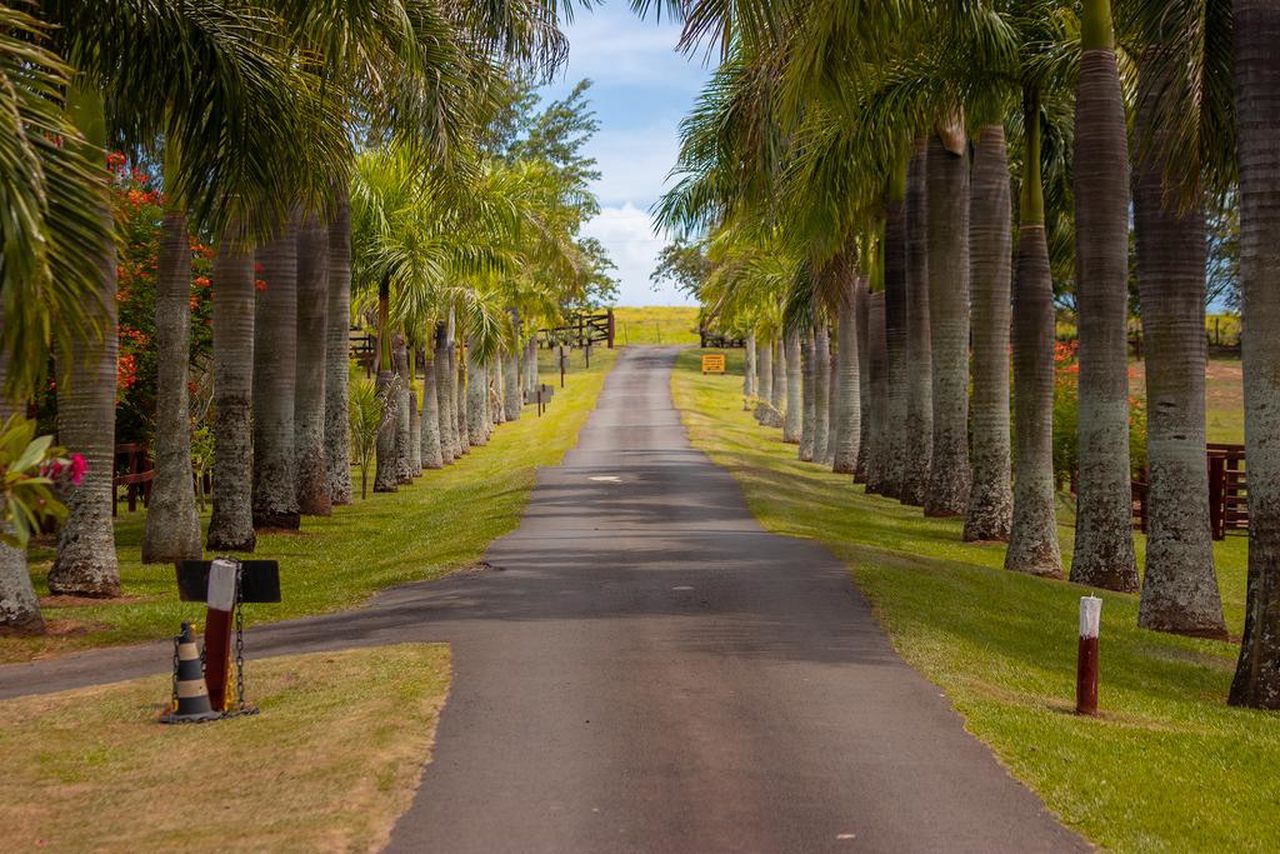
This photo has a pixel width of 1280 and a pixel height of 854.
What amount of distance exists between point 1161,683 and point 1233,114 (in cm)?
655

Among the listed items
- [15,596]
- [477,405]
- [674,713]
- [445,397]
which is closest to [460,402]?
[477,405]

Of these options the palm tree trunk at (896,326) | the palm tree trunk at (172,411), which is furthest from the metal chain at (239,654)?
the palm tree trunk at (896,326)

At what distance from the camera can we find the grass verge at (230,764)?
838 cm

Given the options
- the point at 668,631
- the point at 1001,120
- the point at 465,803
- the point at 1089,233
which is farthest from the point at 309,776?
the point at 1001,120

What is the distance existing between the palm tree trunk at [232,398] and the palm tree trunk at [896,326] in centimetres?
1453

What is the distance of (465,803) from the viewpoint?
887 centimetres

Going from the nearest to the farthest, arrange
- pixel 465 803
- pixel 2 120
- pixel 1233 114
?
pixel 2 120
pixel 465 803
pixel 1233 114

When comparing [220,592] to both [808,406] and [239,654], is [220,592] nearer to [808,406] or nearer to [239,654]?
[239,654]

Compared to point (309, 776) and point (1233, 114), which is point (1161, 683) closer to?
point (1233, 114)

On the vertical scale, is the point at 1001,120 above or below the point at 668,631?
above

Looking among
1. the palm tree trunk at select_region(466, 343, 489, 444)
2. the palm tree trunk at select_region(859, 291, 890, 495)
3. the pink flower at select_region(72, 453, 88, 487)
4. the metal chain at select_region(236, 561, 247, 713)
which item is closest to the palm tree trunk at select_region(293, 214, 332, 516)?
the palm tree trunk at select_region(859, 291, 890, 495)

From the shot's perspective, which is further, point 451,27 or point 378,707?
point 451,27

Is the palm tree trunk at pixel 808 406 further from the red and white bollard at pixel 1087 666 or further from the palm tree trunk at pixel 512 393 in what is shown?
the red and white bollard at pixel 1087 666

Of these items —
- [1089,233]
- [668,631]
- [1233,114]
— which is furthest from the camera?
[1089,233]
